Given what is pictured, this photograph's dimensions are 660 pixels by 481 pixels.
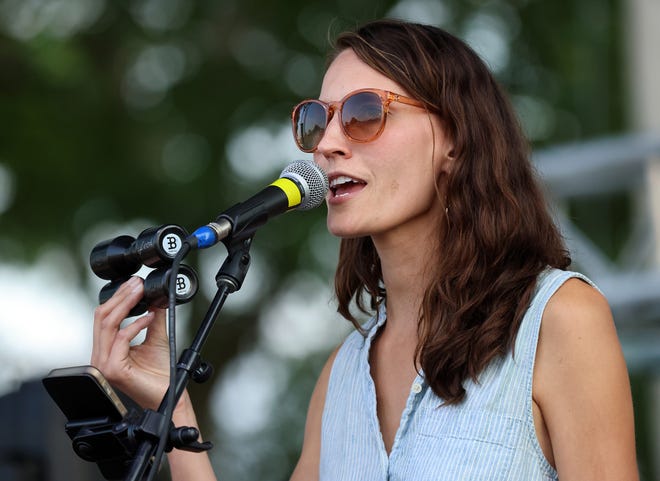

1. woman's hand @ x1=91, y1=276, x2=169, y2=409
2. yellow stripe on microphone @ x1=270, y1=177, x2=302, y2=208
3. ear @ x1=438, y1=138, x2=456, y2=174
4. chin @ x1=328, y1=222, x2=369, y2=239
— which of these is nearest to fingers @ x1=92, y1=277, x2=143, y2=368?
woman's hand @ x1=91, y1=276, x2=169, y2=409

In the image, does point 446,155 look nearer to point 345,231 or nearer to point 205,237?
point 345,231

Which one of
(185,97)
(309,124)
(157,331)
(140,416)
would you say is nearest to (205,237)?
(140,416)

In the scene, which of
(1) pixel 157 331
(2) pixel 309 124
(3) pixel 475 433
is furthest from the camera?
(2) pixel 309 124

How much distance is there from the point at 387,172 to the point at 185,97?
651 centimetres

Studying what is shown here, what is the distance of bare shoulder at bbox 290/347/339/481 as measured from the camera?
2.86 meters

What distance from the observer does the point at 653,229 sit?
5.20m

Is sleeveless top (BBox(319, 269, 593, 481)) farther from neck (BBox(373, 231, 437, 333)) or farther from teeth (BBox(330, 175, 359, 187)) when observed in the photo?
teeth (BBox(330, 175, 359, 187))

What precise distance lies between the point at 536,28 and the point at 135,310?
7268 mm

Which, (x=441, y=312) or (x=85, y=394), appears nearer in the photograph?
(x=85, y=394)

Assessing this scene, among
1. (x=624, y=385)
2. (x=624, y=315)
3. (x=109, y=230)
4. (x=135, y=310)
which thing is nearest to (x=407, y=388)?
(x=624, y=385)

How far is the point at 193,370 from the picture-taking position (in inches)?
81.2

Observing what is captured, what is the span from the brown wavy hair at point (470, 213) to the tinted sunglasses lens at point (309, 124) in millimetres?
184

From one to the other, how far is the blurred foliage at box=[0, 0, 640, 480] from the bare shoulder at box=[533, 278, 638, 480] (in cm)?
643

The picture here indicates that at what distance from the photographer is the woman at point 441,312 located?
2.27m
